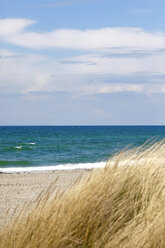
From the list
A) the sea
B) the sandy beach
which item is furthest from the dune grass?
the sandy beach

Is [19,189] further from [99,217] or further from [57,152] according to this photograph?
[57,152]

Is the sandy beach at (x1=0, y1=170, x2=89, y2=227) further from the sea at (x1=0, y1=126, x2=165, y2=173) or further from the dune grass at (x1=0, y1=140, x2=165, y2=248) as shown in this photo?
the dune grass at (x1=0, y1=140, x2=165, y2=248)

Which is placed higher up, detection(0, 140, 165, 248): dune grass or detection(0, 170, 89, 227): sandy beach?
detection(0, 140, 165, 248): dune grass

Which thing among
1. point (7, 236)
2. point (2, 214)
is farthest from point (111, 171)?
point (2, 214)

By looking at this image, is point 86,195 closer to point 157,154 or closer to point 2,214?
point 157,154

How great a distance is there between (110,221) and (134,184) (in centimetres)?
79

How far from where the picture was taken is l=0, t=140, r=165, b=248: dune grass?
11.8ft

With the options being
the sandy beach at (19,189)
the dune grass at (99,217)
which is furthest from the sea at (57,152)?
the sandy beach at (19,189)

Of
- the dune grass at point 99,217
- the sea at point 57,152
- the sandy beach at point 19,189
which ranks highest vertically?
the dune grass at point 99,217

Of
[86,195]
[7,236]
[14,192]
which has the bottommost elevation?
[14,192]

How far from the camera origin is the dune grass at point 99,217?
11.8ft

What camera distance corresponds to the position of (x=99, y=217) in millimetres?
3836

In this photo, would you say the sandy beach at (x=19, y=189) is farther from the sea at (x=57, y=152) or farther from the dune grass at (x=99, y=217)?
the dune grass at (x=99, y=217)

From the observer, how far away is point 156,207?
4.03 m
